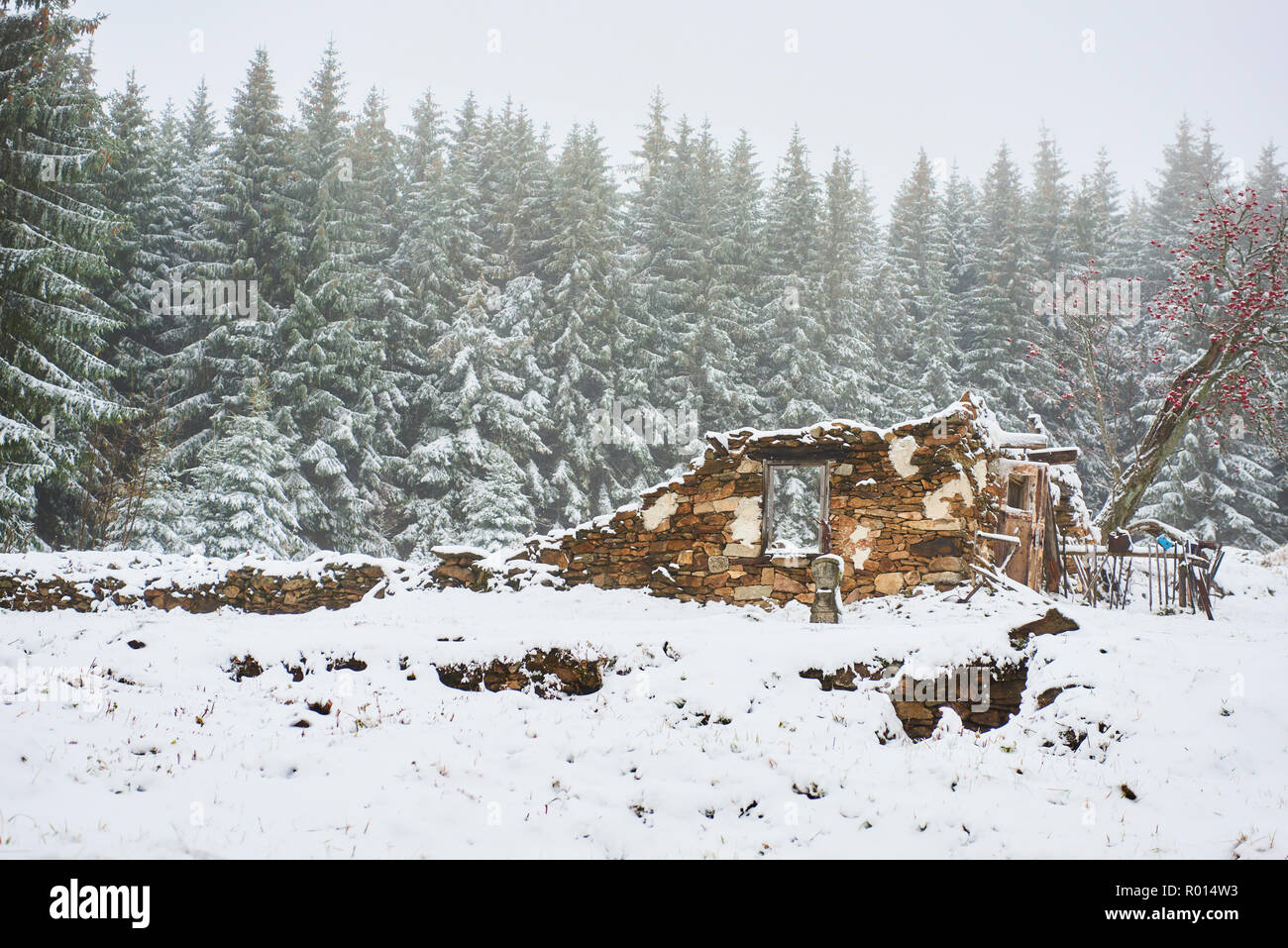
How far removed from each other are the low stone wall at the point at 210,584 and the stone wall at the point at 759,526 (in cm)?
135

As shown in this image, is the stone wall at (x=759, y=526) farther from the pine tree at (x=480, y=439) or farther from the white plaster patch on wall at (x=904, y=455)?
the pine tree at (x=480, y=439)

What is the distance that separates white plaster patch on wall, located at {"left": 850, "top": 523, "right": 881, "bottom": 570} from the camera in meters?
9.99

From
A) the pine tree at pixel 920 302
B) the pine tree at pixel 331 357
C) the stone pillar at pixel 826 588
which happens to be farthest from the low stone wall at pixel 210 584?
the pine tree at pixel 920 302

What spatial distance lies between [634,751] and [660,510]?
5993 millimetres

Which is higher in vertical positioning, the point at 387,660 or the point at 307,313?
the point at 307,313

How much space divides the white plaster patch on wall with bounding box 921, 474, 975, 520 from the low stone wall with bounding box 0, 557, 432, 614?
746cm

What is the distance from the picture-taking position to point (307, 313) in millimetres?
18938

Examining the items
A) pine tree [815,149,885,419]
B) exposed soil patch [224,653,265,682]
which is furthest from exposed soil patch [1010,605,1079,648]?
pine tree [815,149,885,419]

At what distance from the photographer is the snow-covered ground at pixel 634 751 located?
147 inches

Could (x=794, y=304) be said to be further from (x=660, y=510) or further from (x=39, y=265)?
(x=39, y=265)

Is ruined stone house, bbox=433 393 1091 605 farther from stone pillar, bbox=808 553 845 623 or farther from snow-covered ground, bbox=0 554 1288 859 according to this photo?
snow-covered ground, bbox=0 554 1288 859
